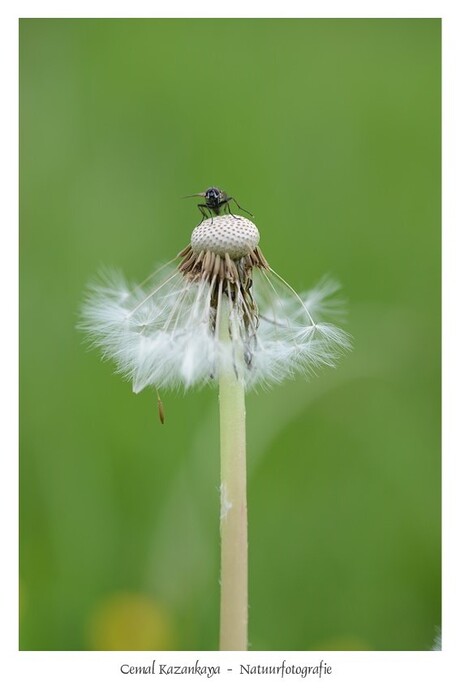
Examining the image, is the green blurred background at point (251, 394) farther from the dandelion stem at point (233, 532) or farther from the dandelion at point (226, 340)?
the dandelion stem at point (233, 532)

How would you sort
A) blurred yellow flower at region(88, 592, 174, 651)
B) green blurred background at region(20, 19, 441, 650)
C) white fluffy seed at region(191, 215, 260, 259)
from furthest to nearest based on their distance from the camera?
1. green blurred background at region(20, 19, 441, 650)
2. blurred yellow flower at region(88, 592, 174, 651)
3. white fluffy seed at region(191, 215, 260, 259)

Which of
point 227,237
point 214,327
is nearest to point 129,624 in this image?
point 214,327

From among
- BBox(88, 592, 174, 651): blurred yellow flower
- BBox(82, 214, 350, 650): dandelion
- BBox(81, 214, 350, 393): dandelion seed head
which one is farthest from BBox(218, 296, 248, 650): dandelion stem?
BBox(88, 592, 174, 651): blurred yellow flower

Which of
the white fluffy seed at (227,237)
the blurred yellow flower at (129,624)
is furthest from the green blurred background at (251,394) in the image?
the white fluffy seed at (227,237)

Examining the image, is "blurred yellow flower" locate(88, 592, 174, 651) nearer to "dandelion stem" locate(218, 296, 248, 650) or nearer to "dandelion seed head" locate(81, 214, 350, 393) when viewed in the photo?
"dandelion seed head" locate(81, 214, 350, 393)

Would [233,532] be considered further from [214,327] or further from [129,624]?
[129,624]

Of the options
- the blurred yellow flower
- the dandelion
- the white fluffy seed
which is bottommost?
the blurred yellow flower

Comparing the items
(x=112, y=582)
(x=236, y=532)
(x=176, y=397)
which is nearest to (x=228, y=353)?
(x=236, y=532)
